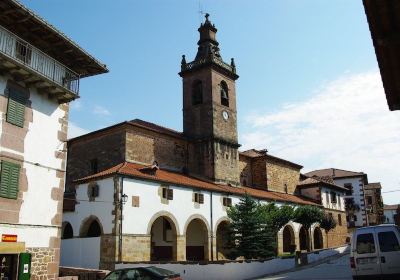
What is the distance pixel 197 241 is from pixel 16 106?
2035 cm

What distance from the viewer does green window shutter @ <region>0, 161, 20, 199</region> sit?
1295 cm

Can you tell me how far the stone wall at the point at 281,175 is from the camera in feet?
140

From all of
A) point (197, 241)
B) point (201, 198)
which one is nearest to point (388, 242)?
point (201, 198)

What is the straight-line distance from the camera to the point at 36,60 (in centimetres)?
1441

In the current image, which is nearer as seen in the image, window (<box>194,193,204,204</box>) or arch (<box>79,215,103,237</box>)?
arch (<box>79,215,103,237</box>)

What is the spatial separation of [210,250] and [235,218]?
3.03 meters

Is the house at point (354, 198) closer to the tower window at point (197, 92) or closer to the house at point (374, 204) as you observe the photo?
the house at point (374, 204)

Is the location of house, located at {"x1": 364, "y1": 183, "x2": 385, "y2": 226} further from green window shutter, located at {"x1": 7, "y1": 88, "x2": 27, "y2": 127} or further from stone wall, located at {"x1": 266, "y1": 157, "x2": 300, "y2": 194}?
green window shutter, located at {"x1": 7, "y1": 88, "x2": 27, "y2": 127}

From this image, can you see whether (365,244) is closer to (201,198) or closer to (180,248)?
(180,248)

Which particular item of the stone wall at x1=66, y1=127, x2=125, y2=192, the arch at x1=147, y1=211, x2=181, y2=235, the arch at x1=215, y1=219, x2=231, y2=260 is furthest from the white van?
the stone wall at x1=66, y1=127, x2=125, y2=192

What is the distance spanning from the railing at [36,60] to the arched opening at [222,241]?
19047mm

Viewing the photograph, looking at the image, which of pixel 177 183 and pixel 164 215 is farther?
pixel 177 183

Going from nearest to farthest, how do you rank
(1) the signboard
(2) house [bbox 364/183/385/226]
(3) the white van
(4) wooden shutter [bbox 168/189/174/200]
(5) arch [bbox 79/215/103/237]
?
(3) the white van → (1) the signboard → (5) arch [bbox 79/215/103/237] → (4) wooden shutter [bbox 168/189/174/200] → (2) house [bbox 364/183/385/226]

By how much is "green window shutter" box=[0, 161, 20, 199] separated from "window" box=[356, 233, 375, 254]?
37.2ft
